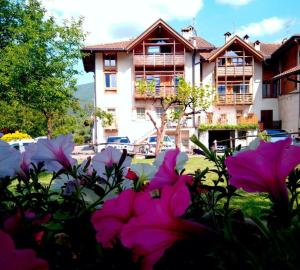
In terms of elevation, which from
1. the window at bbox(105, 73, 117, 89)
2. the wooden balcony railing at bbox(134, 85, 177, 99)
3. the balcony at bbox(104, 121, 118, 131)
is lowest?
the balcony at bbox(104, 121, 118, 131)

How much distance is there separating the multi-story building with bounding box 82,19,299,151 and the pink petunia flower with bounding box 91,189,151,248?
26093 millimetres

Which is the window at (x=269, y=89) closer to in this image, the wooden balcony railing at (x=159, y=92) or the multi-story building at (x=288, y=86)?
the multi-story building at (x=288, y=86)

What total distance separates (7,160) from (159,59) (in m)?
26.6

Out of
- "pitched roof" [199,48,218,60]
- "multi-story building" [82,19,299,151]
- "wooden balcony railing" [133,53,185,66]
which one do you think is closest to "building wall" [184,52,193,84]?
"multi-story building" [82,19,299,151]

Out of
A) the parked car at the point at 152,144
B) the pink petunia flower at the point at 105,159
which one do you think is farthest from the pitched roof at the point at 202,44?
the pink petunia flower at the point at 105,159

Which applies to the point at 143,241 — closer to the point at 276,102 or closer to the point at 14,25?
the point at 14,25

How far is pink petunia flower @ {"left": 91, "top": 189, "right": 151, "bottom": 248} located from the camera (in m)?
0.50

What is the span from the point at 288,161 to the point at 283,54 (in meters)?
30.0

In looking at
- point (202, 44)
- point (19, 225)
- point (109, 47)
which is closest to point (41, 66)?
point (109, 47)

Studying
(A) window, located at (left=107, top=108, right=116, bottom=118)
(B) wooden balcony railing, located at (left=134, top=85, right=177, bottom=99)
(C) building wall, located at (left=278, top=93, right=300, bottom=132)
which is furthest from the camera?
(A) window, located at (left=107, top=108, right=116, bottom=118)

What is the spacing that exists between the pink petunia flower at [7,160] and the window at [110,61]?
26873 mm

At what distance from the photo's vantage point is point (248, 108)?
28703 millimetres

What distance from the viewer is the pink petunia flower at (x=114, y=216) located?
504 millimetres

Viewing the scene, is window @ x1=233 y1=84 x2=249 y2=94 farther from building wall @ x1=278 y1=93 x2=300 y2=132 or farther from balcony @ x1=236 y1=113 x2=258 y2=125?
building wall @ x1=278 y1=93 x2=300 y2=132
